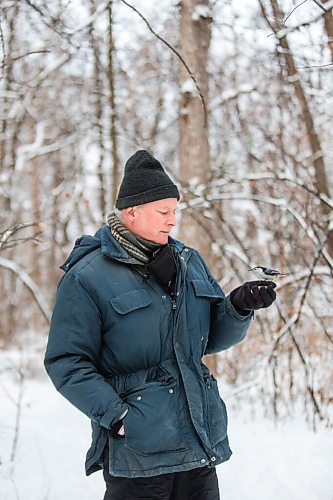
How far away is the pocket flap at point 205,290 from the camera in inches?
89.7

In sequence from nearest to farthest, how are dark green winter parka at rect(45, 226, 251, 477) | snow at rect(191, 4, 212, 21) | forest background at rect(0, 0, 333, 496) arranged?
dark green winter parka at rect(45, 226, 251, 477) → forest background at rect(0, 0, 333, 496) → snow at rect(191, 4, 212, 21)

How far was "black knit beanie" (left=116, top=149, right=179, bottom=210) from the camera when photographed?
2262 mm

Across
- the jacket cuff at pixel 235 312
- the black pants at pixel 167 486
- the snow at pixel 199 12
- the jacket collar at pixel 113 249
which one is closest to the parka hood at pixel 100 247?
the jacket collar at pixel 113 249

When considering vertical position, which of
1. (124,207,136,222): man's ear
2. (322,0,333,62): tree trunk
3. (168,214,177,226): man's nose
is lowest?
(168,214,177,226): man's nose

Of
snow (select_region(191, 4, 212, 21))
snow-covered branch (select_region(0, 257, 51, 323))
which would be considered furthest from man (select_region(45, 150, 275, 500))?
snow (select_region(191, 4, 212, 21))

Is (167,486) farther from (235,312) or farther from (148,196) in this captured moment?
(148,196)

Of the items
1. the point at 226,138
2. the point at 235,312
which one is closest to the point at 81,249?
the point at 235,312

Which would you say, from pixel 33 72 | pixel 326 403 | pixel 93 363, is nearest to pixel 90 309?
pixel 93 363

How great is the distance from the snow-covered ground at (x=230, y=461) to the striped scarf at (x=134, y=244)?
171 centimetres

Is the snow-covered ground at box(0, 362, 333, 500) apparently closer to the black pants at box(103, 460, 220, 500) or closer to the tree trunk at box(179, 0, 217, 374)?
the black pants at box(103, 460, 220, 500)

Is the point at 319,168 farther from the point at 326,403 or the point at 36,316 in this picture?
the point at 36,316

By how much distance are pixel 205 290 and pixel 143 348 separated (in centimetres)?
36

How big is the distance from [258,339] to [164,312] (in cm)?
444

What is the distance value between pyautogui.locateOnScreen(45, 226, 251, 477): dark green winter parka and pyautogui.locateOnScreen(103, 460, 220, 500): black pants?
0.07 metres
